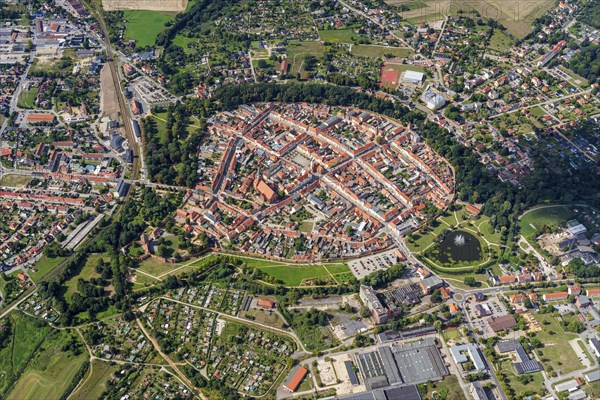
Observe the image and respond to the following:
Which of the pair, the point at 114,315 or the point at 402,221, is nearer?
the point at 114,315

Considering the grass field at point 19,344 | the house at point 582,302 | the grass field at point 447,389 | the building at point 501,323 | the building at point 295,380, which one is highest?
the house at point 582,302

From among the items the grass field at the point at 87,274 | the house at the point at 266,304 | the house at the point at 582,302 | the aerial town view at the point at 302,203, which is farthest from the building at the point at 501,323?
the grass field at the point at 87,274

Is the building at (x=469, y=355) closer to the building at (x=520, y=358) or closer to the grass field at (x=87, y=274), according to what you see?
the building at (x=520, y=358)

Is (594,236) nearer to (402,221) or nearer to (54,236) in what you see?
(402,221)

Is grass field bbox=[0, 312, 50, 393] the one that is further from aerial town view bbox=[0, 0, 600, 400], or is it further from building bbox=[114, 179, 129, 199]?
building bbox=[114, 179, 129, 199]

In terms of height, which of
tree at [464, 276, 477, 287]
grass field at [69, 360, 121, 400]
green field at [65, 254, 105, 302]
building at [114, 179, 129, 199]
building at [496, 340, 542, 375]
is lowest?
grass field at [69, 360, 121, 400]

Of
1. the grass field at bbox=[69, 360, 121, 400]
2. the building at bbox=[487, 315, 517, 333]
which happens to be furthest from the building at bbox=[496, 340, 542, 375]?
the grass field at bbox=[69, 360, 121, 400]

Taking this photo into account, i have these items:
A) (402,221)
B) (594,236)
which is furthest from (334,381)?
(594,236)
